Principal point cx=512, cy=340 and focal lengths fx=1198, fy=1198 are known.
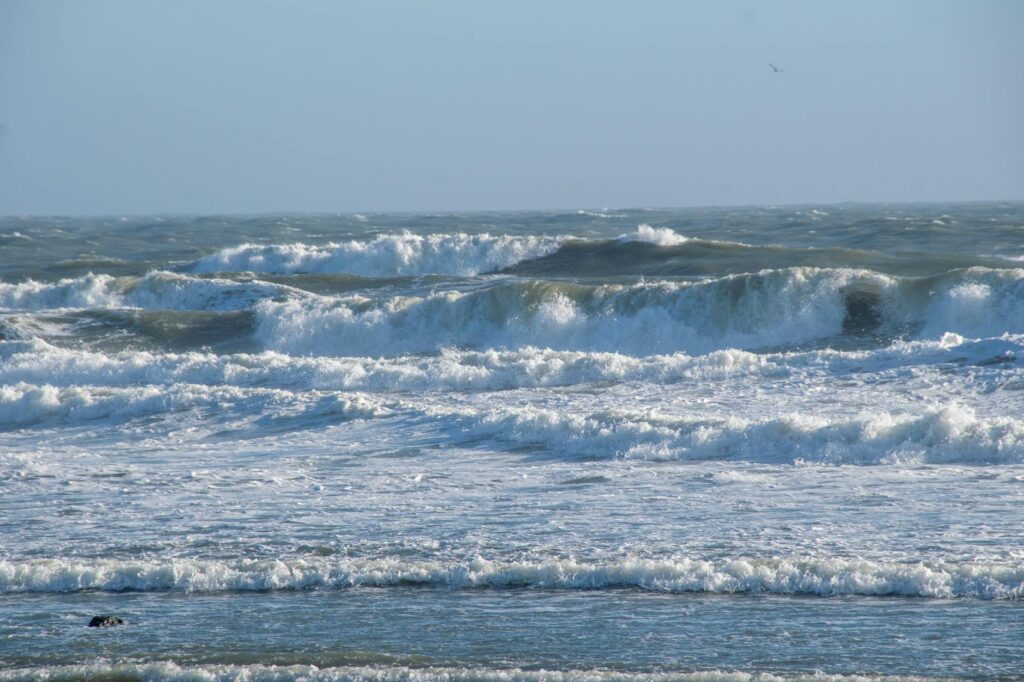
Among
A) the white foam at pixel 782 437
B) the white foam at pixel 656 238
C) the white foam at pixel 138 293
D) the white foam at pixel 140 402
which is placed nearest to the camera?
the white foam at pixel 782 437

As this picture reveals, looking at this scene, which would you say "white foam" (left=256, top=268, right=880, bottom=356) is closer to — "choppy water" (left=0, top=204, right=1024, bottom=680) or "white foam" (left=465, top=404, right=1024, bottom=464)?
"choppy water" (left=0, top=204, right=1024, bottom=680)

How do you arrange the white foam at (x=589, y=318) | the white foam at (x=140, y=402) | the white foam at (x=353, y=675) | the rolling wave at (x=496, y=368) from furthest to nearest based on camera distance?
the white foam at (x=589, y=318) → the rolling wave at (x=496, y=368) → the white foam at (x=140, y=402) → the white foam at (x=353, y=675)

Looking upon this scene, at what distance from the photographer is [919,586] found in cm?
684

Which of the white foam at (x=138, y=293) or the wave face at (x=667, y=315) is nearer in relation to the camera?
the wave face at (x=667, y=315)

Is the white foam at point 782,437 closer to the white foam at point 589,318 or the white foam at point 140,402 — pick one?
the white foam at point 140,402

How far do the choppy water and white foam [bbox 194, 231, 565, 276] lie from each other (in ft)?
46.3

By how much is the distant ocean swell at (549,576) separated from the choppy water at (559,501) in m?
0.02

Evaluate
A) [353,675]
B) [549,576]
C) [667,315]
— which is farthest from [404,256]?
[353,675]

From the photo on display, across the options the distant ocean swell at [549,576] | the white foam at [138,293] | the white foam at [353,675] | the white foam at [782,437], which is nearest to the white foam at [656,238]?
the white foam at [138,293]

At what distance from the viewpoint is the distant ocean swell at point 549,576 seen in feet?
22.6

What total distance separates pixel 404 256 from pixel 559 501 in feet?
95.4

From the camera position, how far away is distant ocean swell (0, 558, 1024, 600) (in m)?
6.89

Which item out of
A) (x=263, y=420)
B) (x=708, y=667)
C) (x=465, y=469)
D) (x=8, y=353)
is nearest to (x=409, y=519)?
(x=465, y=469)

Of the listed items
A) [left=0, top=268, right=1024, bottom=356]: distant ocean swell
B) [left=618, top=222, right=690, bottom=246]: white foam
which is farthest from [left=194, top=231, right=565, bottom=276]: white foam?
[left=0, top=268, right=1024, bottom=356]: distant ocean swell
